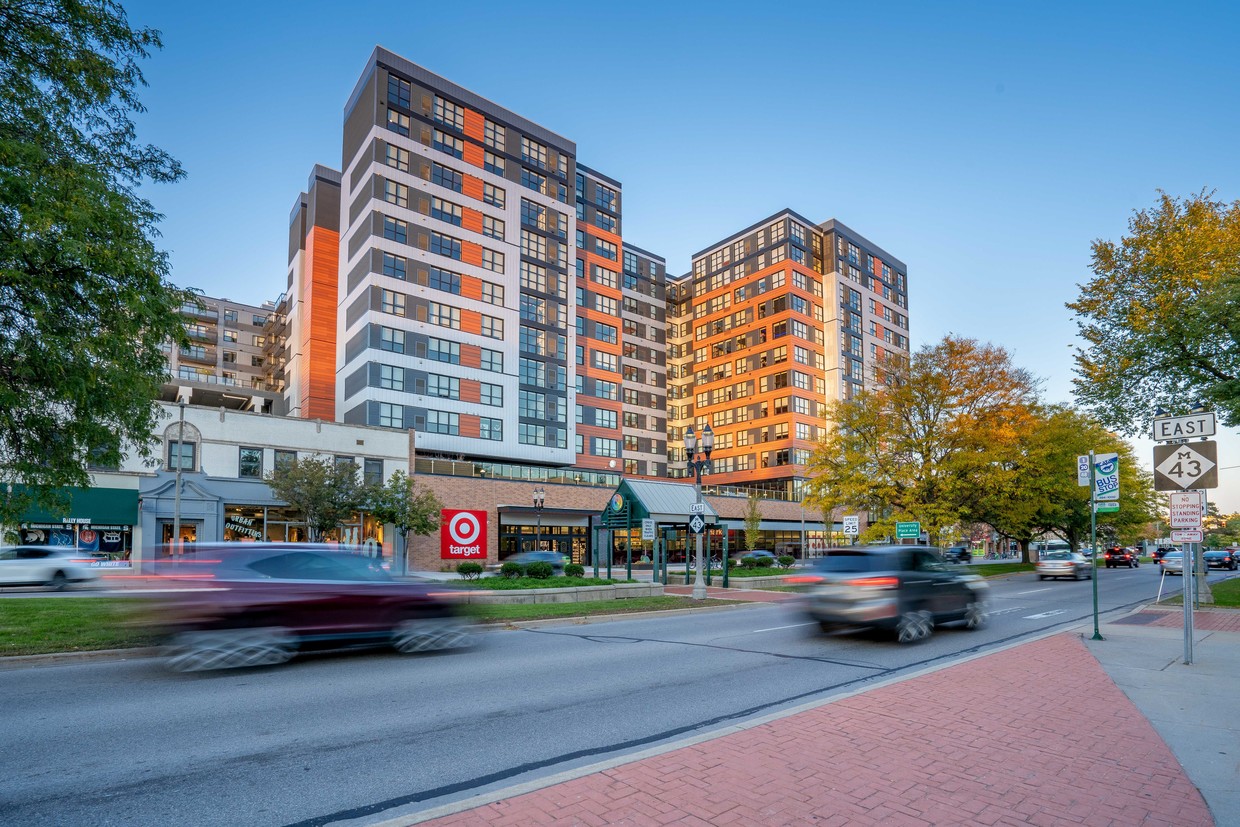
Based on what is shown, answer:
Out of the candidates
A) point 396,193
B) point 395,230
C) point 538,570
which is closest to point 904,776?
point 538,570

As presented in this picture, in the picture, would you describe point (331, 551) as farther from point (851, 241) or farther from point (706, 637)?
point (851, 241)

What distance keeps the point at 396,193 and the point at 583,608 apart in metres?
41.6

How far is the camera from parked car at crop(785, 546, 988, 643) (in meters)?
11.6

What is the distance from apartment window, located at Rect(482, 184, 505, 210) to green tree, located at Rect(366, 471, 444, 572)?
25.2 meters

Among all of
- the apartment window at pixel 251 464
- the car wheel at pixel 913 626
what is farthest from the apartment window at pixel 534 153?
the car wheel at pixel 913 626

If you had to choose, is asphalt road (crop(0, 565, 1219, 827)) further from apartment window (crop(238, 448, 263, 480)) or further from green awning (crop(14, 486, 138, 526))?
apartment window (crop(238, 448, 263, 480))

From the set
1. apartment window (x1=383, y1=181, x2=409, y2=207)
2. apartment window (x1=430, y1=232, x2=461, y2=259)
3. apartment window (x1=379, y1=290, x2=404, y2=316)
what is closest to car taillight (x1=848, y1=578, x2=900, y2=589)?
apartment window (x1=379, y1=290, x2=404, y2=316)

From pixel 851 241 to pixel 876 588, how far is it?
262 ft

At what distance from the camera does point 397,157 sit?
5053 cm

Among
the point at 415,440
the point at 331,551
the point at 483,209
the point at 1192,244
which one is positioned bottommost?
the point at 331,551

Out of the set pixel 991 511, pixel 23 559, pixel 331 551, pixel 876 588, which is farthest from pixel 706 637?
pixel 991 511

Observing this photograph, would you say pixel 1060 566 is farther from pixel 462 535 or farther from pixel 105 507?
pixel 105 507

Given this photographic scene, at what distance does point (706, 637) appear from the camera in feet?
42.2

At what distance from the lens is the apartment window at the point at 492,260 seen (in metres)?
54.3
